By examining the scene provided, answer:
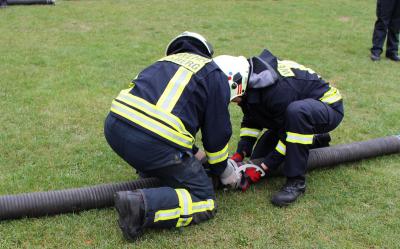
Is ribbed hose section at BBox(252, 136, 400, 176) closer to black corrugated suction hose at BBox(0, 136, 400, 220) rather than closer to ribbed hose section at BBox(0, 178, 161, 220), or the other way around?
black corrugated suction hose at BBox(0, 136, 400, 220)

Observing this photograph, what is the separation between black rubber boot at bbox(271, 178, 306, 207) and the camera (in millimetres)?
3770

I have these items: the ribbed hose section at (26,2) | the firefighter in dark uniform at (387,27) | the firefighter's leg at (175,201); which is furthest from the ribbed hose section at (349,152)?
the ribbed hose section at (26,2)

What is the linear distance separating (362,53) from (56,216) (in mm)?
6908

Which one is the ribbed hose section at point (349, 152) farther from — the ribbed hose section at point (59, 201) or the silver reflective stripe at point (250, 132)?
the ribbed hose section at point (59, 201)

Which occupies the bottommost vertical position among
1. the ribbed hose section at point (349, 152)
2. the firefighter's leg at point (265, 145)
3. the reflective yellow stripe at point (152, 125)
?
the ribbed hose section at point (349, 152)

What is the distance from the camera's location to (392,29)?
827 cm

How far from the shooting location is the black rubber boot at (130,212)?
317 centimetres

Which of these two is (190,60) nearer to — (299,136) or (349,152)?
(299,136)

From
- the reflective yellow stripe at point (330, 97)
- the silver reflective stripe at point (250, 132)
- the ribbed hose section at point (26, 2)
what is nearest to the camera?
the reflective yellow stripe at point (330, 97)

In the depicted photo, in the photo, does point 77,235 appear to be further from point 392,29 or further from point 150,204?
point 392,29

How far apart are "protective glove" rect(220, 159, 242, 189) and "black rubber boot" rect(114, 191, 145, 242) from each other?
80 cm

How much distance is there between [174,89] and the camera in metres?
3.26

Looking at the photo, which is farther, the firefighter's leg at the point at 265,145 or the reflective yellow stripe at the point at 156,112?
the firefighter's leg at the point at 265,145

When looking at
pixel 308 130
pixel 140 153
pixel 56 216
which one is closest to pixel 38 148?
pixel 56 216
